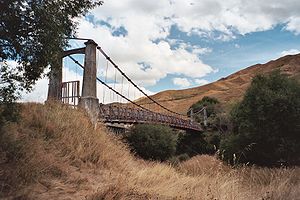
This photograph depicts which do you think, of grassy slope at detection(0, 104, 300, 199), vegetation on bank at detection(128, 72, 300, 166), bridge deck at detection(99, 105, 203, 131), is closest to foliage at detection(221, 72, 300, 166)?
vegetation on bank at detection(128, 72, 300, 166)

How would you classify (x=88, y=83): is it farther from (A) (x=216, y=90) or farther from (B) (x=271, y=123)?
(A) (x=216, y=90)

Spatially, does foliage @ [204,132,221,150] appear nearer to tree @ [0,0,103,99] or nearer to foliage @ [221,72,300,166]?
foliage @ [221,72,300,166]

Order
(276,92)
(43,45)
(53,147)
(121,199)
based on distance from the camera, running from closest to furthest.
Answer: (121,199)
(43,45)
(53,147)
(276,92)

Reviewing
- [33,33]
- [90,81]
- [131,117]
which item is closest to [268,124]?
[90,81]

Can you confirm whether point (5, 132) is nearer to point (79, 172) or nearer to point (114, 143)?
point (79, 172)

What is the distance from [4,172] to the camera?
685cm

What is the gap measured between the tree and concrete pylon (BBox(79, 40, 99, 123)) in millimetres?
8106

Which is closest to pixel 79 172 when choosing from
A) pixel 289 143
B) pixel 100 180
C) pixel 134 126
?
pixel 100 180

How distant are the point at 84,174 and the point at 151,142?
1975cm

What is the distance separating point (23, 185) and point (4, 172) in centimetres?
50

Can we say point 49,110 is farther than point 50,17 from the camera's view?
Yes

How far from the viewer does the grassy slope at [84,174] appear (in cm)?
664

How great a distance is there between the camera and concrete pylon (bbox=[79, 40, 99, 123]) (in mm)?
15483

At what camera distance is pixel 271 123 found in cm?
1905
